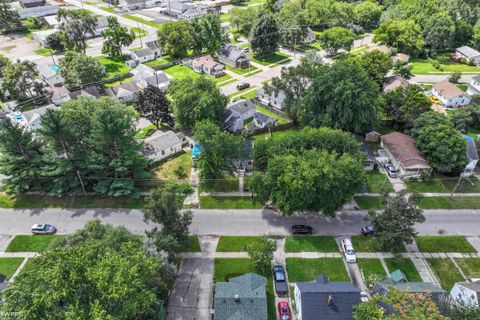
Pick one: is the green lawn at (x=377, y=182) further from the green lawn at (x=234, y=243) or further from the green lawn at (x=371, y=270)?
the green lawn at (x=234, y=243)

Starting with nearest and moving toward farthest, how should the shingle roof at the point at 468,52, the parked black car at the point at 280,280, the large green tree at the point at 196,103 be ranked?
the parked black car at the point at 280,280 → the large green tree at the point at 196,103 → the shingle roof at the point at 468,52

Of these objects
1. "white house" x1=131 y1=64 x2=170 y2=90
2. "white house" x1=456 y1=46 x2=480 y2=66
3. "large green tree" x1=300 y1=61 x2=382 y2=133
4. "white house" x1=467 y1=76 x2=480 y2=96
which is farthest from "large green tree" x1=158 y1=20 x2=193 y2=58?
"white house" x1=456 y1=46 x2=480 y2=66

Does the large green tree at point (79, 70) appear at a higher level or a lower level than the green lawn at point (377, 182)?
higher

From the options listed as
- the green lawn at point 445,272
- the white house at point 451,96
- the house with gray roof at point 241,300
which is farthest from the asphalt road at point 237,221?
the white house at point 451,96

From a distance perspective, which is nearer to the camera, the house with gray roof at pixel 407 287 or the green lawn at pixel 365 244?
the house with gray roof at pixel 407 287

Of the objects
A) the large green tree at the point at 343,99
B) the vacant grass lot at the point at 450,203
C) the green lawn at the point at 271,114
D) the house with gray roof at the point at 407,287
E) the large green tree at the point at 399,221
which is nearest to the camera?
the house with gray roof at the point at 407,287

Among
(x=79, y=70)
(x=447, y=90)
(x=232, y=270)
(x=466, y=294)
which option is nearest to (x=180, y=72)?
(x=79, y=70)

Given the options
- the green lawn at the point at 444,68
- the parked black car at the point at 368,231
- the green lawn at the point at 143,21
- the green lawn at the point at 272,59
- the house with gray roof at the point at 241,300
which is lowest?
the parked black car at the point at 368,231
